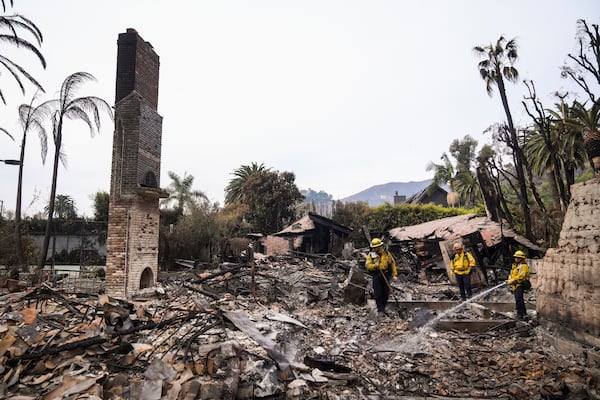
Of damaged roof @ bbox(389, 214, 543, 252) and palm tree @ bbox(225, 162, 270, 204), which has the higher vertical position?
palm tree @ bbox(225, 162, 270, 204)

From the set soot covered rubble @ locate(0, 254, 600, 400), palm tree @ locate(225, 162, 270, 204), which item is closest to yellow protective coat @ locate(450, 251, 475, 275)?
soot covered rubble @ locate(0, 254, 600, 400)

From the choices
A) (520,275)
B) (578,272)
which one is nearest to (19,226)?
(520,275)

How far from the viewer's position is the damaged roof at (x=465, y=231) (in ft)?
45.5

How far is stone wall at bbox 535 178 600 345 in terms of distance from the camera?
5113 mm

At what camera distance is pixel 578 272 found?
5387 mm

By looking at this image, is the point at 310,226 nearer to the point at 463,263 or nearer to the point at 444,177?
the point at 463,263

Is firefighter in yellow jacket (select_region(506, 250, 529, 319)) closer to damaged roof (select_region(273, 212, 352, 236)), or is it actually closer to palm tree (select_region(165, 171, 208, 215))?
damaged roof (select_region(273, 212, 352, 236))

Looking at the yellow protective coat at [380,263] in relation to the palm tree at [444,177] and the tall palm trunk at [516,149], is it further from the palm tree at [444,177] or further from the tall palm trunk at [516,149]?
the palm tree at [444,177]

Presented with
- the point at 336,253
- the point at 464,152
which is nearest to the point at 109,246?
the point at 336,253

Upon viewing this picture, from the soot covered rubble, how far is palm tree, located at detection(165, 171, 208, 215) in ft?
59.2

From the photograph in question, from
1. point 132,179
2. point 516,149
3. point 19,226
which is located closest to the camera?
point 132,179

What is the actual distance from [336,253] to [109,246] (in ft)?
45.2

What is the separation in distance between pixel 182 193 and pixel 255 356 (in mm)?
23453

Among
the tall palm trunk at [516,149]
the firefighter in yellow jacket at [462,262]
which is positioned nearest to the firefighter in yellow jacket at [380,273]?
the firefighter in yellow jacket at [462,262]
